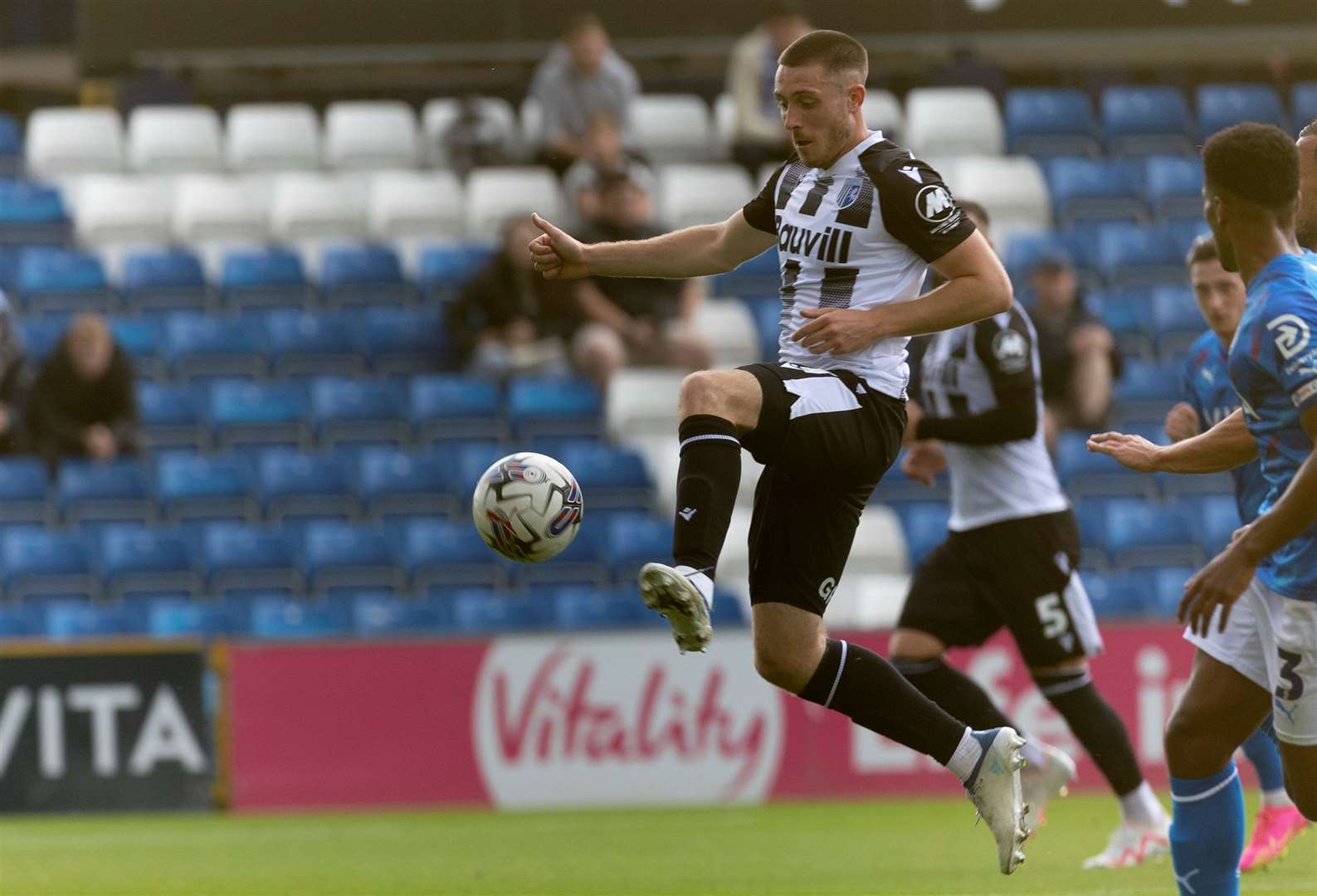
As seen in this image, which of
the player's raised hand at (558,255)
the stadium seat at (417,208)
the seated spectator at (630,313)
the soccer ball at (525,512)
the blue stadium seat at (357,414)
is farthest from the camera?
the stadium seat at (417,208)

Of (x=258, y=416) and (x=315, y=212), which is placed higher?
(x=315, y=212)

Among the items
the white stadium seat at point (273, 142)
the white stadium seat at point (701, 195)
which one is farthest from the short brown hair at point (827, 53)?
the white stadium seat at point (273, 142)

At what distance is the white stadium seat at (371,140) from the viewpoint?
53.1 feet

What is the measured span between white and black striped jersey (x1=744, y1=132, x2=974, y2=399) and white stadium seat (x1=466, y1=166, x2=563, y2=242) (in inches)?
366

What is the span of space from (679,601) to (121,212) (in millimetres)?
11633

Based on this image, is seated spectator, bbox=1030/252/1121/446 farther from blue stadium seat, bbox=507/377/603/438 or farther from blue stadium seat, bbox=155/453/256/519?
blue stadium seat, bbox=155/453/256/519

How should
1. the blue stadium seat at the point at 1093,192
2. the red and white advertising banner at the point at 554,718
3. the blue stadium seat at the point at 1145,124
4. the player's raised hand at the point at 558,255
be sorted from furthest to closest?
1. the blue stadium seat at the point at 1145,124
2. the blue stadium seat at the point at 1093,192
3. the red and white advertising banner at the point at 554,718
4. the player's raised hand at the point at 558,255

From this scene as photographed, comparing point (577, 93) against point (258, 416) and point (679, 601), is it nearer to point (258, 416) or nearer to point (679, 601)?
point (258, 416)

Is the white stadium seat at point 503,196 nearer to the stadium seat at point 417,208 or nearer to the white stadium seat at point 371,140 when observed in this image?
the stadium seat at point 417,208

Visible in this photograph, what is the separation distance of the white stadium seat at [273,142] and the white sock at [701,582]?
468 inches

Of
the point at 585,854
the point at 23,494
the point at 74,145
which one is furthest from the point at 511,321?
the point at 585,854

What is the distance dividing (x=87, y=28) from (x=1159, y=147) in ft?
30.4

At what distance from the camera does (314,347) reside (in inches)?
557

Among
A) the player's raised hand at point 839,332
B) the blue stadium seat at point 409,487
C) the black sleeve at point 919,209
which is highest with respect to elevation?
the black sleeve at point 919,209
